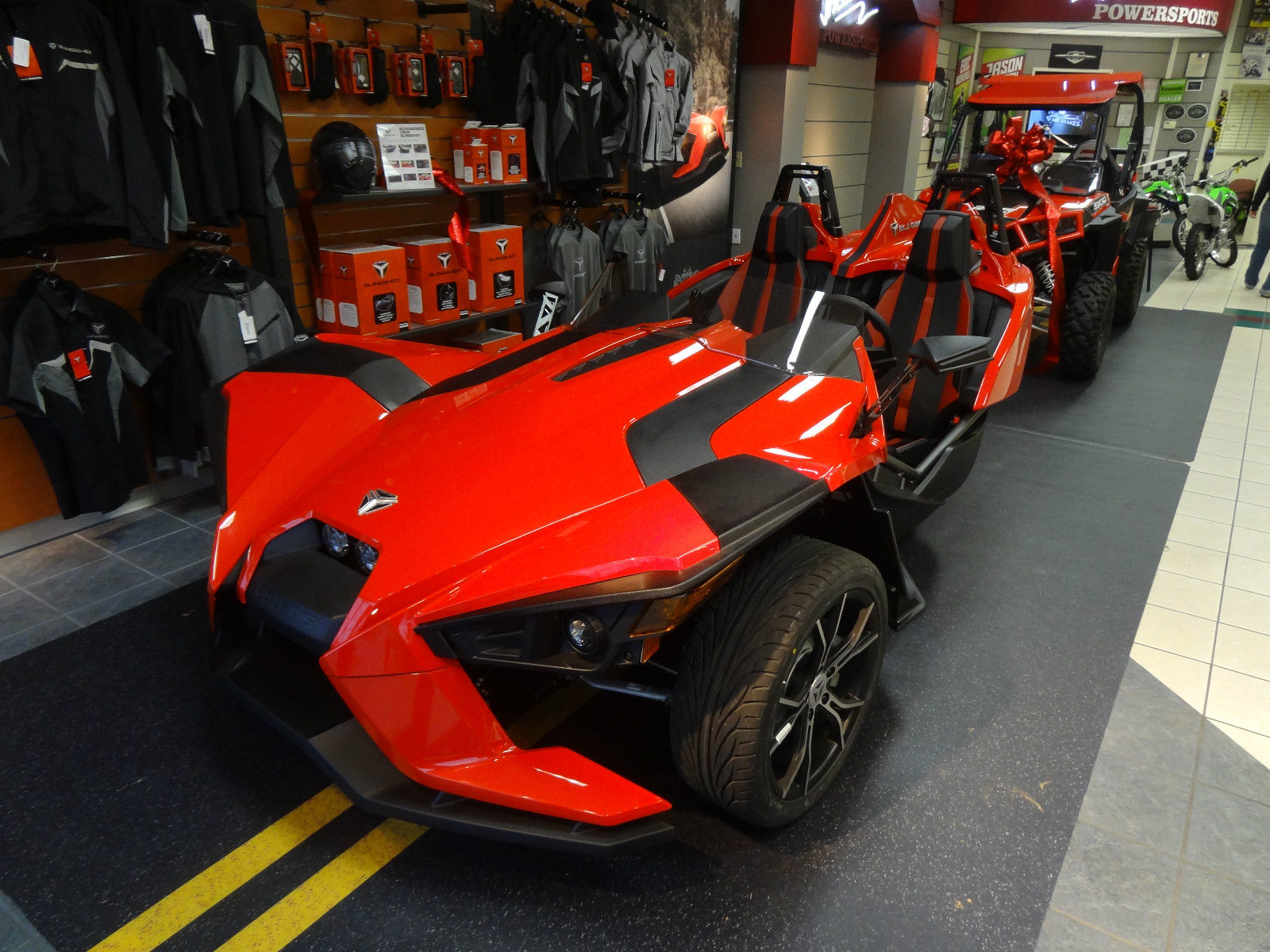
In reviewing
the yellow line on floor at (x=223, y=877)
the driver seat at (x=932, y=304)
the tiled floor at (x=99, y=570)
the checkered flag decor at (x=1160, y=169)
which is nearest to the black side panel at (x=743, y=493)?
the yellow line on floor at (x=223, y=877)

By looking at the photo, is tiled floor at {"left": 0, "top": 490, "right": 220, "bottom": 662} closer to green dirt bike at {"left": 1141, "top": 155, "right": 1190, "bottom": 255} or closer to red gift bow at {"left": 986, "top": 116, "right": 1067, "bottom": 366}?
red gift bow at {"left": 986, "top": 116, "right": 1067, "bottom": 366}

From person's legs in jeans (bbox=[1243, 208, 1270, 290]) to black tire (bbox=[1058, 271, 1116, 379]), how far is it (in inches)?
162

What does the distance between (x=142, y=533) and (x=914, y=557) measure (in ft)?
10.0

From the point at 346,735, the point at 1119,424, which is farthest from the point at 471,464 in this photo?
the point at 1119,424

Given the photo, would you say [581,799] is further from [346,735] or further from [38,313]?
[38,313]

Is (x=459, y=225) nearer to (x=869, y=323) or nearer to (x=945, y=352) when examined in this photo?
(x=869, y=323)

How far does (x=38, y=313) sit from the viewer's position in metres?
2.96

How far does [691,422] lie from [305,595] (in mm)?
938

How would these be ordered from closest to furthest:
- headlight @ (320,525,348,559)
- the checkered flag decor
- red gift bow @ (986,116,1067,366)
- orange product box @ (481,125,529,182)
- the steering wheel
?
headlight @ (320,525,348,559) → the steering wheel → orange product box @ (481,125,529,182) → red gift bow @ (986,116,1067,366) → the checkered flag decor

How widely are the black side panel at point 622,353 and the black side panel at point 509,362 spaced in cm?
19

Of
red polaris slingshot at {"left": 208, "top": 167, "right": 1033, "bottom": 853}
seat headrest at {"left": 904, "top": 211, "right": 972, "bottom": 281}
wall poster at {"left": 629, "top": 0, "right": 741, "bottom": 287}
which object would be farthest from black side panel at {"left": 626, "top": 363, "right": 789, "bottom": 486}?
wall poster at {"left": 629, "top": 0, "right": 741, "bottom": 287}

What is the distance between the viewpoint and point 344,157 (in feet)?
12.3

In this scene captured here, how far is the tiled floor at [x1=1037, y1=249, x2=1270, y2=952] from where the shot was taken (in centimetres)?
175

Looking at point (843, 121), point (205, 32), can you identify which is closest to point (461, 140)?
point (205, 32)
